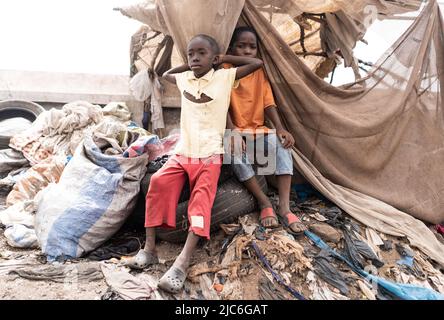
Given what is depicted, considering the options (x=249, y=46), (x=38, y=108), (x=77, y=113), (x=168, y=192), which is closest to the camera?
(x=168, y=192)

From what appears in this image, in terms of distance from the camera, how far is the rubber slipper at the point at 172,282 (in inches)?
68.1

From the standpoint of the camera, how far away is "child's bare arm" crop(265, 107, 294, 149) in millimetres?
2348

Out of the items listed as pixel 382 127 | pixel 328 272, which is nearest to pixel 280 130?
pixel 382 127

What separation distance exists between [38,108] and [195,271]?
14.8ft

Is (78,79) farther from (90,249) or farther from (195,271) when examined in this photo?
(195,271)

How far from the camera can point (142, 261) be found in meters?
1.97

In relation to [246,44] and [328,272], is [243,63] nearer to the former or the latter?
[246,44]

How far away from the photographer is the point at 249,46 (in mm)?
2373

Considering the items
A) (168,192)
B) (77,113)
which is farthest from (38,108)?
(168,192)

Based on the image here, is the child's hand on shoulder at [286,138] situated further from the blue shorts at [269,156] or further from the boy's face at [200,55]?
the boy's face at [200,55]

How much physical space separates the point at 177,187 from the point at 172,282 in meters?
0.60

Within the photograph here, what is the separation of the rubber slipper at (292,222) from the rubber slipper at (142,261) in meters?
0.90

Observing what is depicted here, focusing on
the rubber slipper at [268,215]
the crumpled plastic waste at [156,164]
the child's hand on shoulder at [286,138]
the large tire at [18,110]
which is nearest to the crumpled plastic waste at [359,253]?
the rubber slipper at [268,215]

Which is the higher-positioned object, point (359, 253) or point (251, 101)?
point (251, 101)
